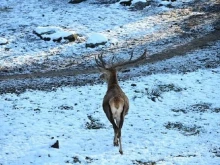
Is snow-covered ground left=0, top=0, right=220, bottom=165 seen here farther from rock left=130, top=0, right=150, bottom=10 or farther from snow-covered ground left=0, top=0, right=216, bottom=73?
rock left=130, top=0, right=150, bottom=10

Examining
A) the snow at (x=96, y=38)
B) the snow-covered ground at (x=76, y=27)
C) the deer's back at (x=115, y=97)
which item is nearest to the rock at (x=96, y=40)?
the snow at (x=96, y=38)

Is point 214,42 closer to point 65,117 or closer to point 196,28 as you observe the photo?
point 196,28

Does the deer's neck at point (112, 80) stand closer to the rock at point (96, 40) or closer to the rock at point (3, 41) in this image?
the rock at point (96, 40)

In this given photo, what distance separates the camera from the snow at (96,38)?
75.8 ft

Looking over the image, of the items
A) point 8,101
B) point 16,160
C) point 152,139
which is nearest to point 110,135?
point 152,139

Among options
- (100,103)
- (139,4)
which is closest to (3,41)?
(100,103)

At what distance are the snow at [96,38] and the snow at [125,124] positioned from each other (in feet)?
17.0

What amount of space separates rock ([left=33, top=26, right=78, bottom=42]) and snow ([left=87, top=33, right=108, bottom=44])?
1.01 m

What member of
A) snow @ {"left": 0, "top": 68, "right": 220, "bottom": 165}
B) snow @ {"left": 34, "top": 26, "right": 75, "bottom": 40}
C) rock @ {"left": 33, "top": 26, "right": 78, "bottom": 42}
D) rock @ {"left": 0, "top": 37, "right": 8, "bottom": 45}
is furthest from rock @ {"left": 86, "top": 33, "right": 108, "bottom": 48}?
snow @ {"left": 0, "top": 68, "right": 220, "bottom": 165}

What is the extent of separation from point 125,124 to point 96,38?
32.0 feet

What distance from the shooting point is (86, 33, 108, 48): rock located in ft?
75.4

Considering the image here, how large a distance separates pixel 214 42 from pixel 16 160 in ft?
48.8

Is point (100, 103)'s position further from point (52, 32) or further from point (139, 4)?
point (139, 4)

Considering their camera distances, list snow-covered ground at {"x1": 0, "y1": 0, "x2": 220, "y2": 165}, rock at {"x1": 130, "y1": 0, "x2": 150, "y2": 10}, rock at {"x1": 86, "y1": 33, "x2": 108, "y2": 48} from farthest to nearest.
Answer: rock at {"x1": 130, "y1": 0, "x2": 150, "y2": 10} < rock at {"x1": 86, "y1": 33, "x2": 108, "y2": 48} < snow-covered ground at {"x1": 0, "y1": 0, "x2": 220, "y2": 165}
